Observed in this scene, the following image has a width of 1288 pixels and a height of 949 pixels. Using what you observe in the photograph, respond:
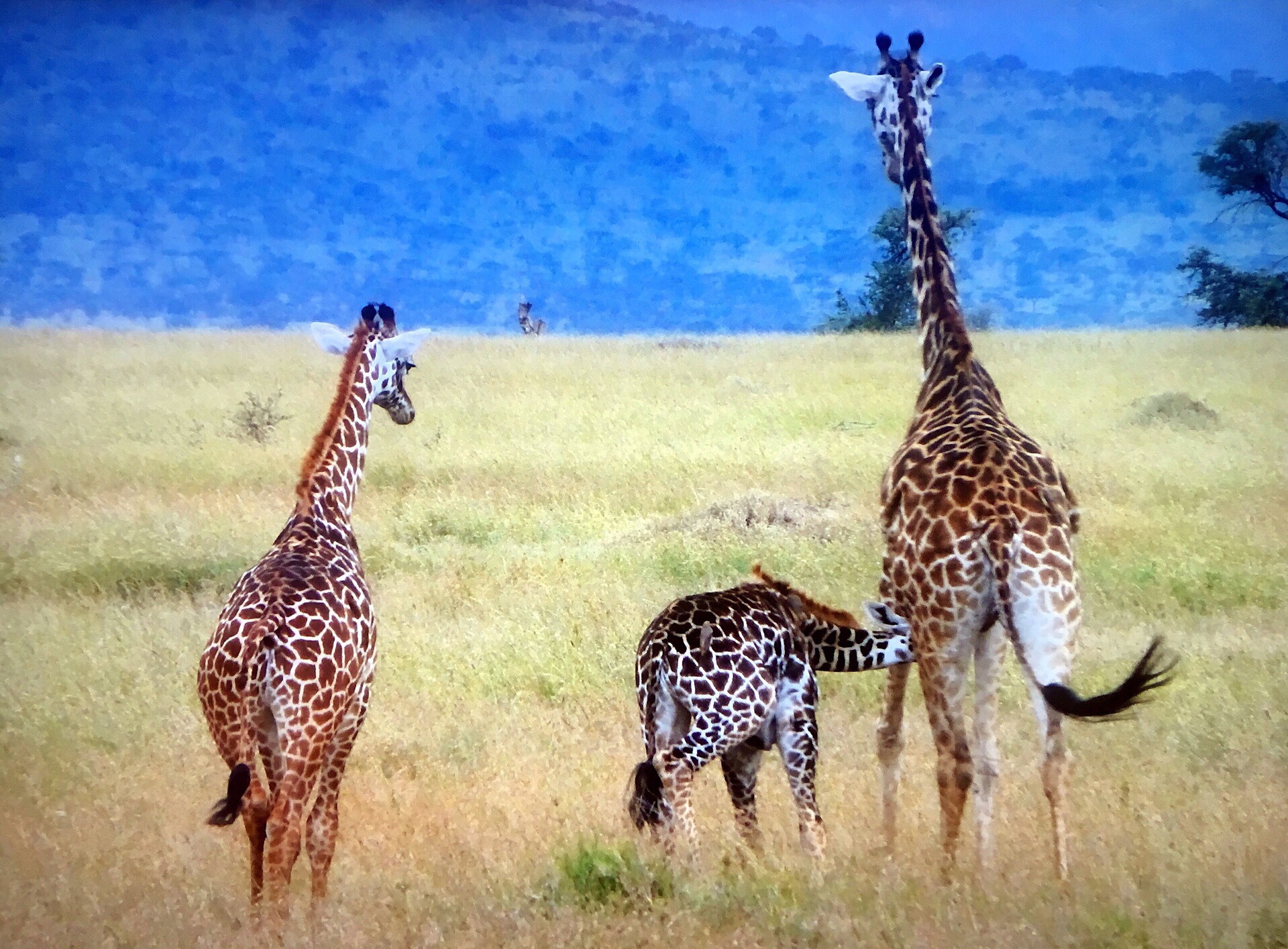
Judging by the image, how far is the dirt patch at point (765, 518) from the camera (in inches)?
235

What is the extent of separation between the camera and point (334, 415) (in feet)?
14.7

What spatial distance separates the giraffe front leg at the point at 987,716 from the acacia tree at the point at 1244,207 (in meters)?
2.44

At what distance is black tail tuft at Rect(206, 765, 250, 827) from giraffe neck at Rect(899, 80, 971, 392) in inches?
108

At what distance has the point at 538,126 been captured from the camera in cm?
577

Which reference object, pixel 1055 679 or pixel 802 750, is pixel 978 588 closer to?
pixel 1055 679

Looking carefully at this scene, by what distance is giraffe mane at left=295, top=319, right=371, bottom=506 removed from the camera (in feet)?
14.2

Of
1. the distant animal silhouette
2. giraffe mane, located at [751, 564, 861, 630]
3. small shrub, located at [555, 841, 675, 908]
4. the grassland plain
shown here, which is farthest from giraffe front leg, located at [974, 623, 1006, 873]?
the distant animal silhouette

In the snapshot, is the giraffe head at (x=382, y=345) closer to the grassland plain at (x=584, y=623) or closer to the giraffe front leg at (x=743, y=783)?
the grassland plain at (x=584, y=623)

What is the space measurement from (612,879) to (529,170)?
3.17m

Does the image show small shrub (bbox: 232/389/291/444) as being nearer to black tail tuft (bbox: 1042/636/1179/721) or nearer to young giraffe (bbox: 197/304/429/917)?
young giraffe (bbox: 197/304/429/917)

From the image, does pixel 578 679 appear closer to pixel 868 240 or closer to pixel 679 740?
pixel 679 740

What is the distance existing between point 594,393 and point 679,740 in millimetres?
2706

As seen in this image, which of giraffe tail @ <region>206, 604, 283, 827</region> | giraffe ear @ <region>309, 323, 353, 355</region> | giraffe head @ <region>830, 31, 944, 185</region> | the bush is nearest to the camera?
giraffe tail @ <region>206, 604, 283, 827</region>

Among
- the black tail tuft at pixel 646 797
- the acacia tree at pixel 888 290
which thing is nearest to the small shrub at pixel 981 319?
the acacia tree at pixel 888 290
